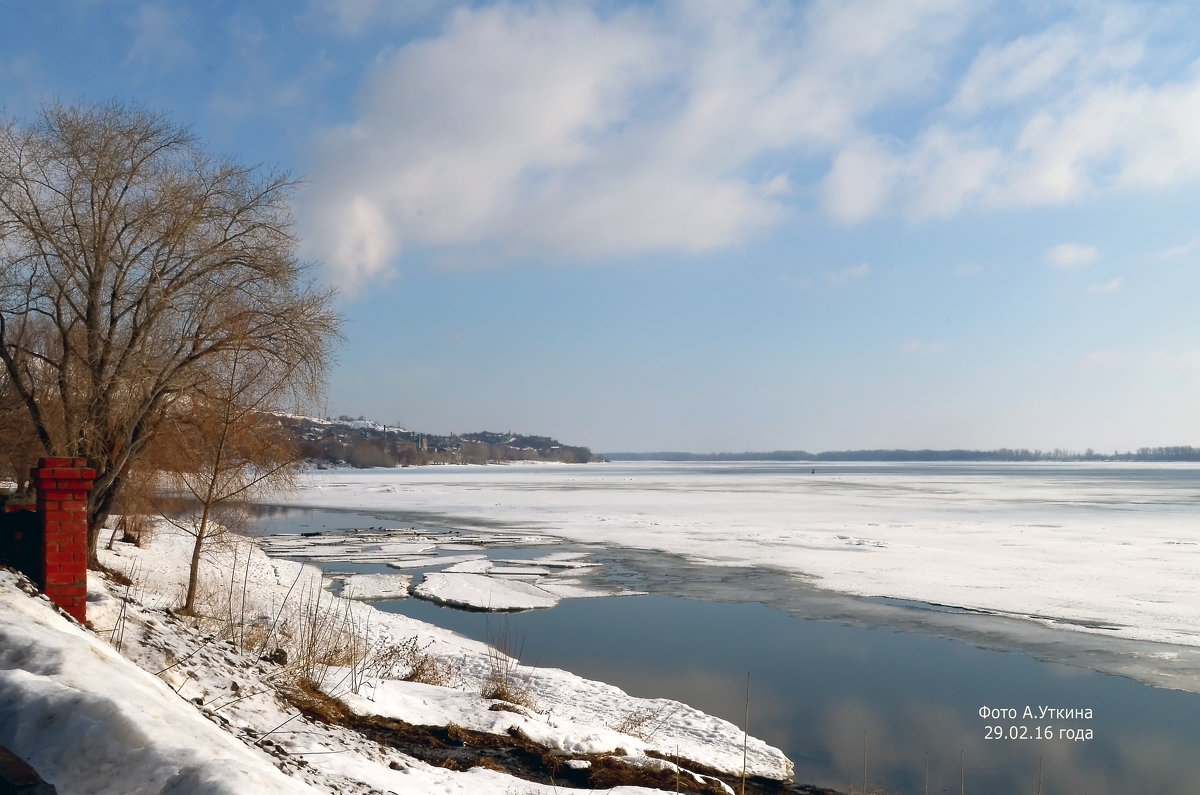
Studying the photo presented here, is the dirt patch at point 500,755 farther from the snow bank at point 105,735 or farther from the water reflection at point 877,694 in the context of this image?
the water reflection at point 877,694

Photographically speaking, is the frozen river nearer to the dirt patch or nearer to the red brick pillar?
the dirt patch

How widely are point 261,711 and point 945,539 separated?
25413mm

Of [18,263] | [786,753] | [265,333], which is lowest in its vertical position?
[786,753]

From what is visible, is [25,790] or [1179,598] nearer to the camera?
[25,790]

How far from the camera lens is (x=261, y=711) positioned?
21.1ft

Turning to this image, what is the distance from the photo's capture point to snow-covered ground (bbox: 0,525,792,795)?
151 inches

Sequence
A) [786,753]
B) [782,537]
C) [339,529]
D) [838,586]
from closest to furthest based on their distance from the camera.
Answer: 1. [786,753]
2. [838,586]
3. [782,537]
4. [339,529]

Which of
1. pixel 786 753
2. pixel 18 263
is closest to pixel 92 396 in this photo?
pixel 18 263

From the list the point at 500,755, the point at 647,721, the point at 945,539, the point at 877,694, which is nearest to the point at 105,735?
the point at 500,755

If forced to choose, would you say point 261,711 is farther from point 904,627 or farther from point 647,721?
point 904,627

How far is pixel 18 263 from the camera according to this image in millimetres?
14695

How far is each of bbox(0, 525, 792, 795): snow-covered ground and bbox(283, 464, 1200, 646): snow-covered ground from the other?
366 inches

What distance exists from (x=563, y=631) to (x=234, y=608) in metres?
6.03

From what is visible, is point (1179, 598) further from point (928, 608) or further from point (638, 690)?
point (638, 690)
